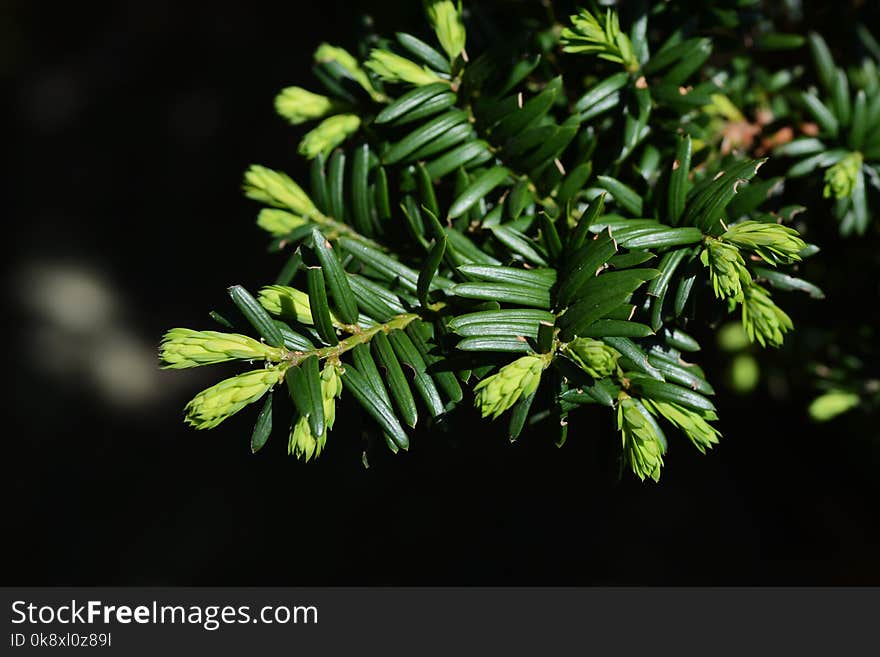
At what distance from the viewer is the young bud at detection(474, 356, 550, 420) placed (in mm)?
638

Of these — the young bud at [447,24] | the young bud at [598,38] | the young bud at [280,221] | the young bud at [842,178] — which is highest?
the young bud at [447,24]

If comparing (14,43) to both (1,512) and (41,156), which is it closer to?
(41,156)

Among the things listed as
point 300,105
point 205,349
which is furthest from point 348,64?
point 205,349

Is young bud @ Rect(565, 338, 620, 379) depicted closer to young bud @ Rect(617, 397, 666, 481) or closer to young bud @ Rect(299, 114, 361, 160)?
young bud @ Rect(617, 397, 666, 481)

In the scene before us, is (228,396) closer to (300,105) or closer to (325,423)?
(325,423)

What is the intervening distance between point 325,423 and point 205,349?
0.13 meters

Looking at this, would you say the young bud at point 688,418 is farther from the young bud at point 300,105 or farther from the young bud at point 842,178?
the young bud at point 300,105

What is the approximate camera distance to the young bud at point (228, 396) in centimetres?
66

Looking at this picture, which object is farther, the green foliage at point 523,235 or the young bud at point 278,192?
the young bud at point 278,192

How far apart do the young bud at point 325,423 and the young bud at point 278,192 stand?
24cm

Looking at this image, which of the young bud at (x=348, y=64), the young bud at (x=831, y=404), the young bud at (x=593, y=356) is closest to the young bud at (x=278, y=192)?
the young bud at (x=348, y=64)

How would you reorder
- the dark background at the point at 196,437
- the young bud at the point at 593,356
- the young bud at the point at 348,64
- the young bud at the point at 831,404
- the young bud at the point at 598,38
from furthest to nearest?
the dark background at the point at 196,437, the young bud at the point at 831,404, the young bud at the point at 348,64, the young bud at the point at 598,38, the young bud at the point at 593,356

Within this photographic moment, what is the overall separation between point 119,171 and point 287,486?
93 cm

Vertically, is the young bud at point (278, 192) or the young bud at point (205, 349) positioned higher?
the young bud at point (278, 192)
